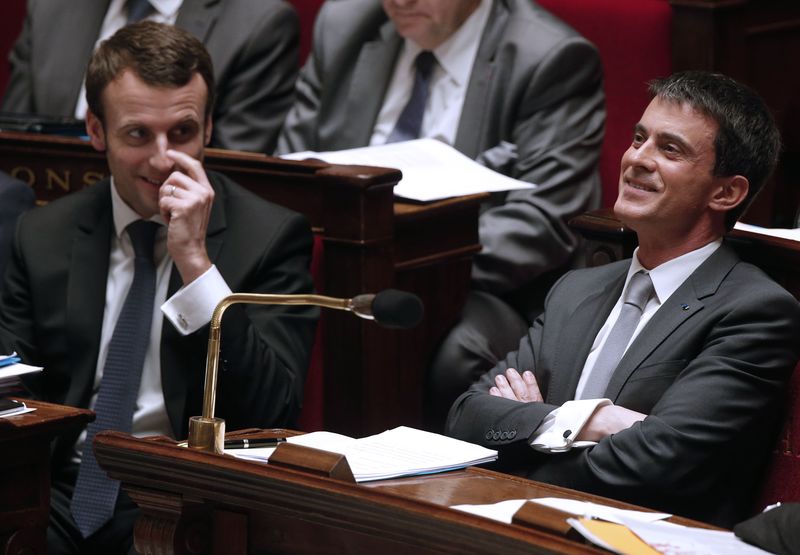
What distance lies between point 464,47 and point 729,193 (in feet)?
5.14

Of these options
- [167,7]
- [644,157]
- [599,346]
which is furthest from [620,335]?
[167,7]

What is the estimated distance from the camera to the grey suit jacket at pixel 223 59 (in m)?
3.98

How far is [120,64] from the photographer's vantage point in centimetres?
274

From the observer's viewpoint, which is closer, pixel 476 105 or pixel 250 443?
pixel 250 443

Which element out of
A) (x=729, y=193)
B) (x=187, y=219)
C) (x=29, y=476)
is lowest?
(x=29, y=476)

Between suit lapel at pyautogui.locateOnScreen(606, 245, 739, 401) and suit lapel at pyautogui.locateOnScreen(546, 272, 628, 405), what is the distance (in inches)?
4.0

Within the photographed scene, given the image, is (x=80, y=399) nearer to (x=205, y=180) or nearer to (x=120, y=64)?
(x=205, y=180)

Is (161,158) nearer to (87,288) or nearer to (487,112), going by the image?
(87,288)

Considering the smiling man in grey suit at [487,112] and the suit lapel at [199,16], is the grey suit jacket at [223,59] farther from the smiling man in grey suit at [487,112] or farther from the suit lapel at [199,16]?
the smiling man in grey suit at [487,112]

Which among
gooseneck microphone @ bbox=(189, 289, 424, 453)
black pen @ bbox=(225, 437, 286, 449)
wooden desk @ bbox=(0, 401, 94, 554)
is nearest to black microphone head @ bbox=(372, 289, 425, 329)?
gooseneck microphone @ bbox=(189, 289, 424, 453)

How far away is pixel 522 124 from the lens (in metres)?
3.60

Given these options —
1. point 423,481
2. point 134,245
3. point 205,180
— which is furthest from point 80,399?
point 423,481

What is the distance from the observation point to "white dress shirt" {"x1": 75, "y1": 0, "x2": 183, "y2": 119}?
13.5ft

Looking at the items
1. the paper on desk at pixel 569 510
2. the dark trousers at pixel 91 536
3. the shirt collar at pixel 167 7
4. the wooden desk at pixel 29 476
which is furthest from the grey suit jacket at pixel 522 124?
the paper on desk at pixel 569 510
